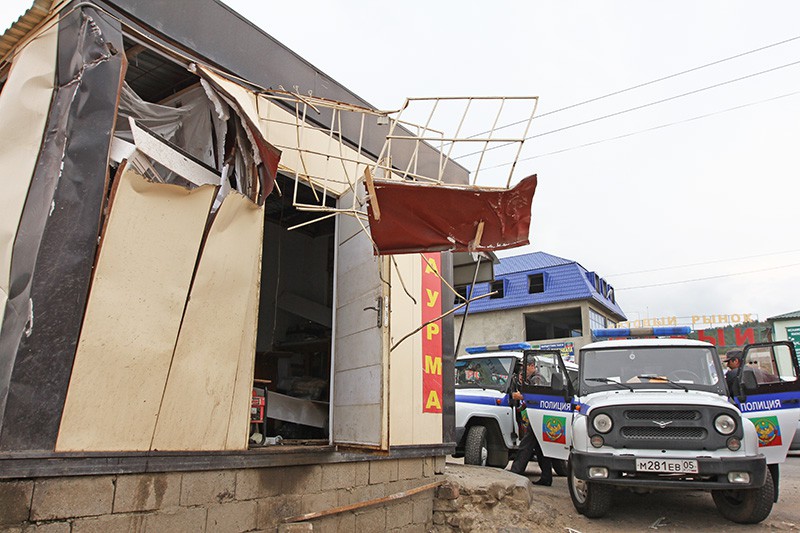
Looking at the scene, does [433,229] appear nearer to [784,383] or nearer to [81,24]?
[81,24]

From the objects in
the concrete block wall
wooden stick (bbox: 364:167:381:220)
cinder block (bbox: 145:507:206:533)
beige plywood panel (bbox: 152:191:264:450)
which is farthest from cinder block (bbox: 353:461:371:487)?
wooden stick (bbox: 364:167:381:220)

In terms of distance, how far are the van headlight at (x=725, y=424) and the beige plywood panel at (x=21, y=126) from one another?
21.4 feet

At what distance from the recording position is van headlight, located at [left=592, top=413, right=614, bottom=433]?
606cm

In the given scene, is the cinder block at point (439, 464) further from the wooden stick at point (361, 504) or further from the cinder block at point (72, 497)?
the cinder block at point (72, 497)

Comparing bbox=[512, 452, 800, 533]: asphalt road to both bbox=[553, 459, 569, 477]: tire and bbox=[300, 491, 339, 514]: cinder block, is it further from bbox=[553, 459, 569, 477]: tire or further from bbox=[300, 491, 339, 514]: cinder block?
bbox=[300, 491, 339, 514]: cinder block

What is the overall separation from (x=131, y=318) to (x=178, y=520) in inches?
57.0

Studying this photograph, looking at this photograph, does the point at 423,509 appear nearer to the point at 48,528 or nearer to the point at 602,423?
the point at 602,423

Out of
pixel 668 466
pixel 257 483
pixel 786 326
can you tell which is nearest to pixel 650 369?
pixel 668 466

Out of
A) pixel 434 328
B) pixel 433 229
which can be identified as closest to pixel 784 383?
pixel 434 328

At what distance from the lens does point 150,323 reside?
3.66 m

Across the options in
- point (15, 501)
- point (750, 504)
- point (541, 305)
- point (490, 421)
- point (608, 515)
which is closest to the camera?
point (15, 501)

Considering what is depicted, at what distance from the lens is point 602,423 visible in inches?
240

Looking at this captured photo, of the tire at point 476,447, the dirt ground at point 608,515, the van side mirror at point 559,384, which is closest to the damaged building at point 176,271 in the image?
the dirt ground at point 608,515

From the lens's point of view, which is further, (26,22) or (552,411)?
(552,411)
